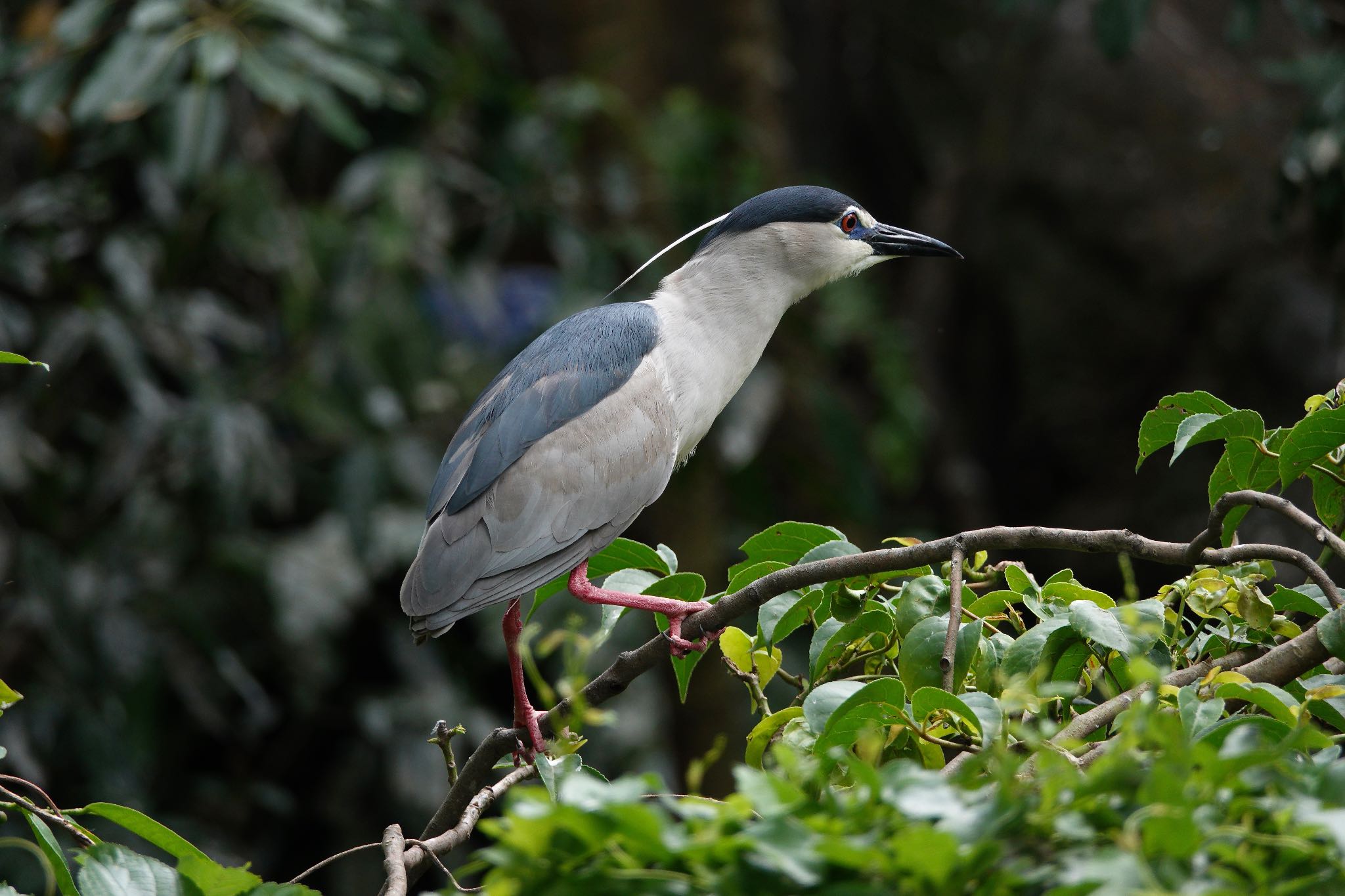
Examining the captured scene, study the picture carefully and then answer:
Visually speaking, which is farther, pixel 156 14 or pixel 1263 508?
pixel 156 14

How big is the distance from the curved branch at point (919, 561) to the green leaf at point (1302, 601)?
3 centimetres

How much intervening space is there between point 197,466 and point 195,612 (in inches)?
15.7

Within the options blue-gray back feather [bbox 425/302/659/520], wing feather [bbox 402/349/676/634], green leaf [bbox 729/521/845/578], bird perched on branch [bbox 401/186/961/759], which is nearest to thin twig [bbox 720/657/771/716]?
green leaf [bbox 729/521/845/578]

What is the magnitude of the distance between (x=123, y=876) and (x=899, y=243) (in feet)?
6.50

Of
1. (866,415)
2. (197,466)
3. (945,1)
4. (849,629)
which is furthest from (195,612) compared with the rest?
(945,1)

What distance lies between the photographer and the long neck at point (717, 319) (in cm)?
256

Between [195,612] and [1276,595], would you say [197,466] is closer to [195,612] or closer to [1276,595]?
[195,612]

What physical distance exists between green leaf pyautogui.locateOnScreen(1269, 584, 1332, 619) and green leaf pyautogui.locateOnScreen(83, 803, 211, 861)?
3.69ft

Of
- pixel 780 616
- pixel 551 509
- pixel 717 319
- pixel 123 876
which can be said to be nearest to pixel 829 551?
pixel 780 616

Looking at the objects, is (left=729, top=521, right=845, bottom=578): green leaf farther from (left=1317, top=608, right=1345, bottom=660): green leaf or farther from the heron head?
the heron head

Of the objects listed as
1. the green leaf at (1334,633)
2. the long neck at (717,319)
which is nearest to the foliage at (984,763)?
the green leaf at (1334,633)

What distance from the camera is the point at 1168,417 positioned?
1.47m

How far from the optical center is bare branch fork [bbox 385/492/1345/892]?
1220 mm

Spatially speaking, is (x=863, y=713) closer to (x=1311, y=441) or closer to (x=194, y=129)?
(x=1311, y=441)
